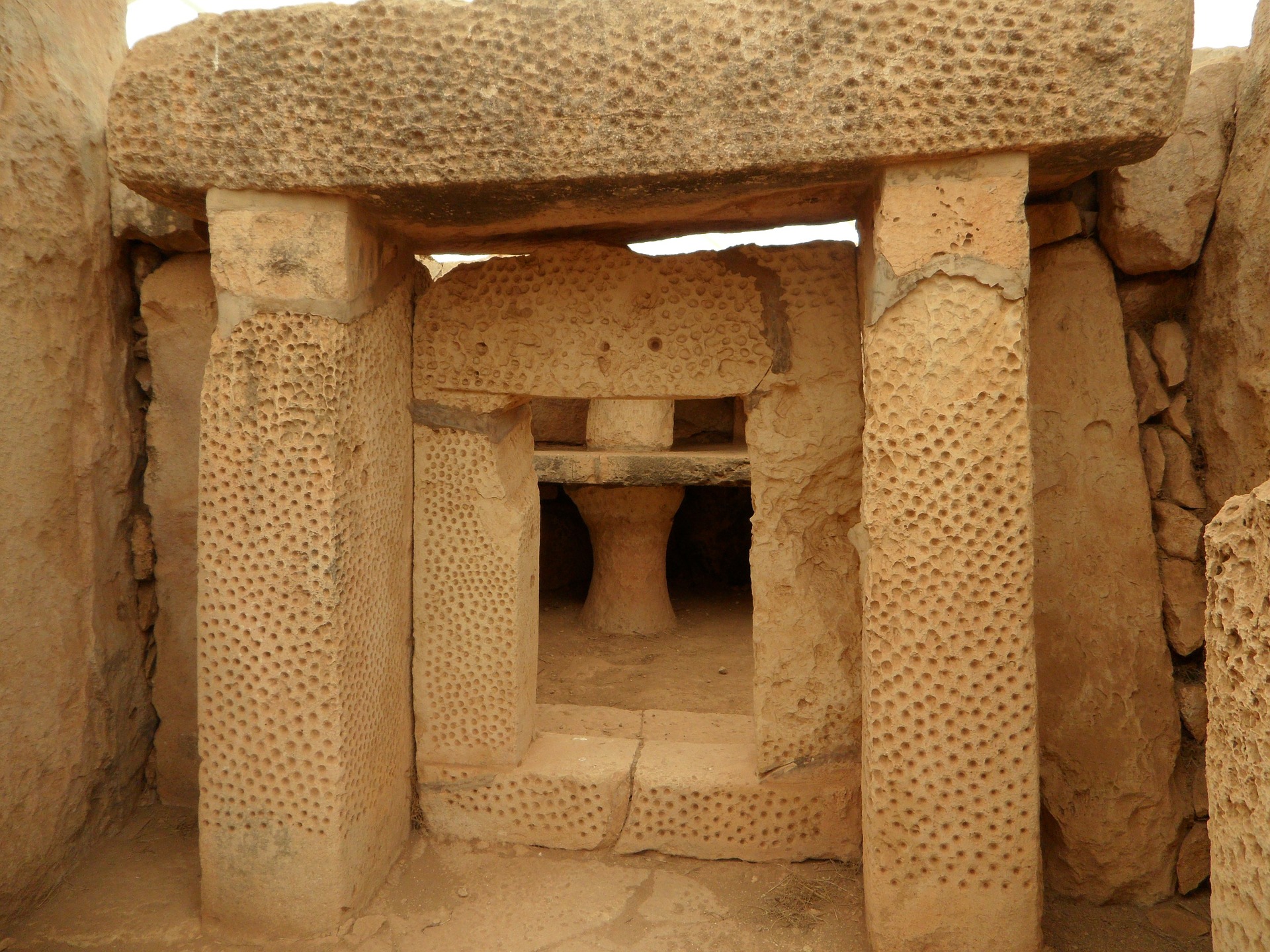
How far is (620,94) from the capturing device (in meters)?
2.16

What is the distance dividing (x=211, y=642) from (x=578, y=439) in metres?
4.45

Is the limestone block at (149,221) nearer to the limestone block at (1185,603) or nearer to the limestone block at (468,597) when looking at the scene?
the limestone block at (468,597)

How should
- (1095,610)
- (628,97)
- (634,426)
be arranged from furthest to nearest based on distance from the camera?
(634,426) → (1095,610) → (628,97)

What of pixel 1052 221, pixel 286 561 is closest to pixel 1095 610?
pixel 1052 221

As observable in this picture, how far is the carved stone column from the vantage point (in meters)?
5.87

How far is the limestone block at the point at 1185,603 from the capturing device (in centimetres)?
266

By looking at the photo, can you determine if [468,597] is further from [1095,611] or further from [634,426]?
[634,426]

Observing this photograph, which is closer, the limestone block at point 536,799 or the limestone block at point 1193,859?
the limestone block at point 1193,859

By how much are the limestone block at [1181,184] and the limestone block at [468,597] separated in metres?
2.00

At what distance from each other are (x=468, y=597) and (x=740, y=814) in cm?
114

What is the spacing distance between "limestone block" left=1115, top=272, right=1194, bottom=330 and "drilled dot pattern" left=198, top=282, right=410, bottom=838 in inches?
91.1

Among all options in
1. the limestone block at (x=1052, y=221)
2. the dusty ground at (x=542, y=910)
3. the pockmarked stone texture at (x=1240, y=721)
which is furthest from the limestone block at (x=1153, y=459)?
the pockmarked stone texture at (x=1240, y=721)

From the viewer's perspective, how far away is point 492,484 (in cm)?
299

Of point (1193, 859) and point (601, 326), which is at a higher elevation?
point (601, 326)
